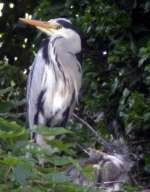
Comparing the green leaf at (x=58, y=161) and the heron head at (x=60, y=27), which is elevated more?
the green leaf at (x=58, y=161)

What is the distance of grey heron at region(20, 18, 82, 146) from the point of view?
3.84m

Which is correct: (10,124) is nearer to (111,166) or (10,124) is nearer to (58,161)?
(58,161)

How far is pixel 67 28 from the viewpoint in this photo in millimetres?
3961

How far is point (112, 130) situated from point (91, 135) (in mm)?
137

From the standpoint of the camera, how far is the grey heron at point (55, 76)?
3844 mm

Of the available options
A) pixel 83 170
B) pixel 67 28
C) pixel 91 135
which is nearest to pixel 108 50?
pixel 67 28

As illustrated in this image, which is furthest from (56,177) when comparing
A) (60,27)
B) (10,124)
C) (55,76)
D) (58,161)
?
(60,27)

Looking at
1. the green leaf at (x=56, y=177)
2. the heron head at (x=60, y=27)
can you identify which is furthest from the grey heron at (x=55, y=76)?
the green leaf at (x=56, y=177)

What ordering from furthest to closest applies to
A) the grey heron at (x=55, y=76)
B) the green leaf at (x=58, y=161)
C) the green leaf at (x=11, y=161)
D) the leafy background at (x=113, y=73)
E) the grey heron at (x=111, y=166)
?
the grey heron at (x=55, y=76) → the leafy background at (x=113, y=73) → the grey heron at (x=111, y=166) → the green leaf at (x=58, y=161) → the green leaf at (x=11, y=161)

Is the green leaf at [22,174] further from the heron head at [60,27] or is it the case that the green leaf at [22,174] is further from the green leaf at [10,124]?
the heron head at [60,27]

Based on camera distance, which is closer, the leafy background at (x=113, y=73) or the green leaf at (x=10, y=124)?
the green leaf at (x=10, y=124)

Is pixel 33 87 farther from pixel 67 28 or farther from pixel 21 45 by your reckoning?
pixel 21 45

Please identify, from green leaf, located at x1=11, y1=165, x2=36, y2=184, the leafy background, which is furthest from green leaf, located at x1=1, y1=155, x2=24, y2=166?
the leafy background

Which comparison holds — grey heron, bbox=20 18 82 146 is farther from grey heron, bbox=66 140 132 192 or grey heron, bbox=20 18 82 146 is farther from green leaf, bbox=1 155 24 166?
green leaf, bbox=1 155 24 166
